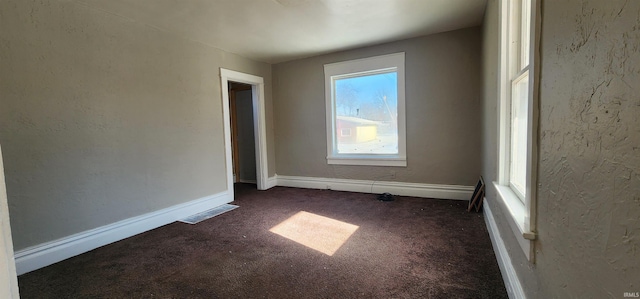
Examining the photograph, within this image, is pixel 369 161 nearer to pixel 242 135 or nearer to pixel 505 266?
pixel 505 266

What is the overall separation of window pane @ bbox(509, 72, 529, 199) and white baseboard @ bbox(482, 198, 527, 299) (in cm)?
44

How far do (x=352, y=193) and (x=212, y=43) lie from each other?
3.02m

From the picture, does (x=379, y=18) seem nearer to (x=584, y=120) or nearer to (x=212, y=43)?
(x=212, y=43)

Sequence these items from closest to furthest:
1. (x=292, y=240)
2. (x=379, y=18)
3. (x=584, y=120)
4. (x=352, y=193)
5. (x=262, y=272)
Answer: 1. (x=584, y=120)
2. (x=262, y=272)
3. (x=292, y=240)
4. (x=379, y=18)
5. (x=352, y=193)

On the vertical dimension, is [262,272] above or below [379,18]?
below

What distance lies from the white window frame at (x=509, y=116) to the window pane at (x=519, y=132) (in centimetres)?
4

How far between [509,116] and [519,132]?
20 centimetres

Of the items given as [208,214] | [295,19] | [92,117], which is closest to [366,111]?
[295,19]

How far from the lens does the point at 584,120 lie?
79 cm

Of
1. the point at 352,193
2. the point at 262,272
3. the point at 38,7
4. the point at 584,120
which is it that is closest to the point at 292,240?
the point at 262,272

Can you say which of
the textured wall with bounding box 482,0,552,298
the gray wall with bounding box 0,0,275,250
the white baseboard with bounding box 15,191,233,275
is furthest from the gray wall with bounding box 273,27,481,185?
the white baseboard with bounding box 15,191,233,275

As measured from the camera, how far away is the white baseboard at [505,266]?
1.47 meters

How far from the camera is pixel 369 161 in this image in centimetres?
430

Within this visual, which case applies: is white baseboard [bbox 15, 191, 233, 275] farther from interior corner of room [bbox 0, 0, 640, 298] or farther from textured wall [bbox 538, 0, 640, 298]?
textured wall [bbox 538, 0, 640, 298]
